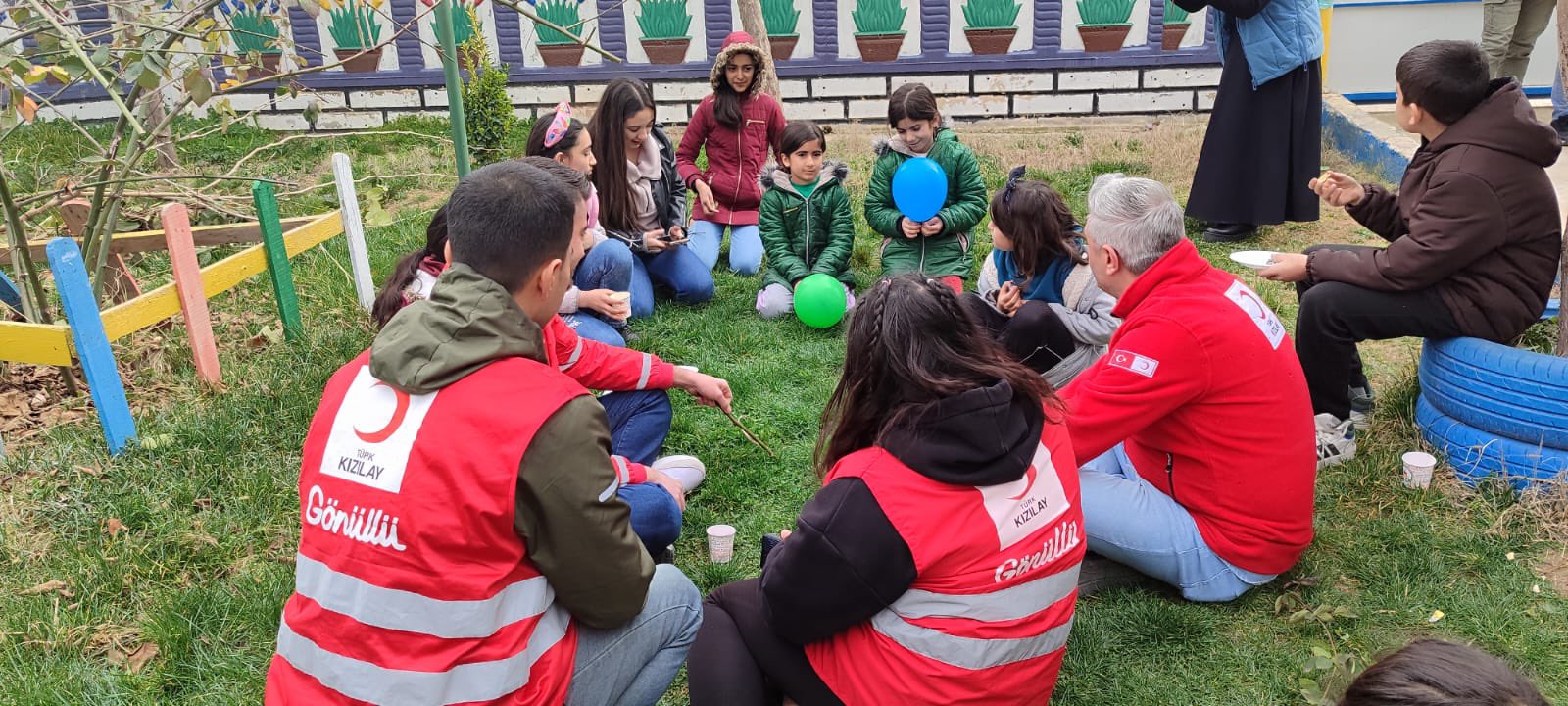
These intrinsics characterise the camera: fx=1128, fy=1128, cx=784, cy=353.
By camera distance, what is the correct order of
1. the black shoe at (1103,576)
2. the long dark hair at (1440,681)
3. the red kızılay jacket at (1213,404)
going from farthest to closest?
1. the black shoe at (1103,576)
2. the red kızılay jacket at (1213,404)
3. the long dark hair at (1440,681)

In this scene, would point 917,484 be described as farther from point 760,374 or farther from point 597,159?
point 597,159

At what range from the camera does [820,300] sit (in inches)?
216

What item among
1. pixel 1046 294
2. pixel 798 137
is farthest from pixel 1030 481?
pixel 798 137

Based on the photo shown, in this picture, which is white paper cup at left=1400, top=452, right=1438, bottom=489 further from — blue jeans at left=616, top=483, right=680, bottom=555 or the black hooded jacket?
blue jeans at left=616, top=483, right=680, bottom=555

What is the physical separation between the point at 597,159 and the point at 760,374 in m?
1.57

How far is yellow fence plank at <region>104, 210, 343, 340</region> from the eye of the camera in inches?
171

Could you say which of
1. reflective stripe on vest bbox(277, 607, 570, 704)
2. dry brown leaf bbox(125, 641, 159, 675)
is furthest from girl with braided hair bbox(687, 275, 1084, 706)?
dry brown leaf bbox(125, 641, 159, 675)

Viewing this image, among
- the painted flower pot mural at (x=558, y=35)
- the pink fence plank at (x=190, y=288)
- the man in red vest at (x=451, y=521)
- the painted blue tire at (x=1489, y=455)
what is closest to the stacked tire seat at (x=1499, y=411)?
the painted blue tire at (x=1489, y=455)

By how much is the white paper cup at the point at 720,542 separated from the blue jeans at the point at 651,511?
1.10ft

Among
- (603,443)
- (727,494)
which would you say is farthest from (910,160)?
Answer: (603,443)

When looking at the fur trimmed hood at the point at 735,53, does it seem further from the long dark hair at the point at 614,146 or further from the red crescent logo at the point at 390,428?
the red crescent logo at the point at 390,428

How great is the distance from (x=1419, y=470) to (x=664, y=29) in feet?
28.4

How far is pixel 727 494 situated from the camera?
13.2ft

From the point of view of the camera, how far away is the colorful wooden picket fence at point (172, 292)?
13.4ft
